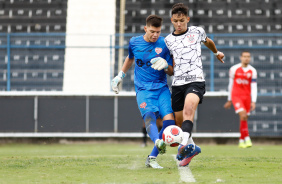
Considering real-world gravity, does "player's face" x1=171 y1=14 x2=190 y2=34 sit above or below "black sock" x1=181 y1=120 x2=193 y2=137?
above

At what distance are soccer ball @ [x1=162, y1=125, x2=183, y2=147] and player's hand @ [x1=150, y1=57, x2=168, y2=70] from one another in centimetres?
77

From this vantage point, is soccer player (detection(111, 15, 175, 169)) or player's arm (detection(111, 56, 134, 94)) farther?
player's arm (detection(111, 56, 134, 94))

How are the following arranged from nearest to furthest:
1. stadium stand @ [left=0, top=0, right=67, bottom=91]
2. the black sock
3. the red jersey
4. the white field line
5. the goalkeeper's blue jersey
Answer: the white field line, the black sock, the goalkeeper's blue jersey, the red jersey, stadium stand @ [left=0, top=0, right=67, bottom=91]

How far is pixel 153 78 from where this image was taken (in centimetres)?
681

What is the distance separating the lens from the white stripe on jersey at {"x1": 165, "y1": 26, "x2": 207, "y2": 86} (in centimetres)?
665

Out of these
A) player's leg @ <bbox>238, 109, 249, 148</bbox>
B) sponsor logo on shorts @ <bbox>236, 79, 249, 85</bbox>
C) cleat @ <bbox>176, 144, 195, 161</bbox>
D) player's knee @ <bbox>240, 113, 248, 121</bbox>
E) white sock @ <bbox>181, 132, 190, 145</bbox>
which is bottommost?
player's leg @ <bbox>238, 109, 249, 148</bbox>

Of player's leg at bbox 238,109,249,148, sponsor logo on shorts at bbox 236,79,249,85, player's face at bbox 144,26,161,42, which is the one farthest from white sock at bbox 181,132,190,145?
sponsor logo on shorts at bbox 236,79,249,85

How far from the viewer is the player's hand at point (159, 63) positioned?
655 cm

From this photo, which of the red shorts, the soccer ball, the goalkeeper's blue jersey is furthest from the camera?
the red shorts

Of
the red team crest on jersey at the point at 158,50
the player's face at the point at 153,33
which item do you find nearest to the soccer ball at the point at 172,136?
the red team crest on jersey at the point at 158,50

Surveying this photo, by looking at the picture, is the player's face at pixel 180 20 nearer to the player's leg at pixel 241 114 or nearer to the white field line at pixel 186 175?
the white field line at pixel 186 175

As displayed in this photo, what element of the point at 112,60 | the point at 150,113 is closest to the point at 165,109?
the point at 150,113

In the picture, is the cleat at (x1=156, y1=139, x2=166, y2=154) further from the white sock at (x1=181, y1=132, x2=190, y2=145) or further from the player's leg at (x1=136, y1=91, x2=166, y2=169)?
the player's leg at (x1=136, y1=91, x2=166, y2=169)

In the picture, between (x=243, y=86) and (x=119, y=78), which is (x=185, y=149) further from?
(x=243, y=86)
